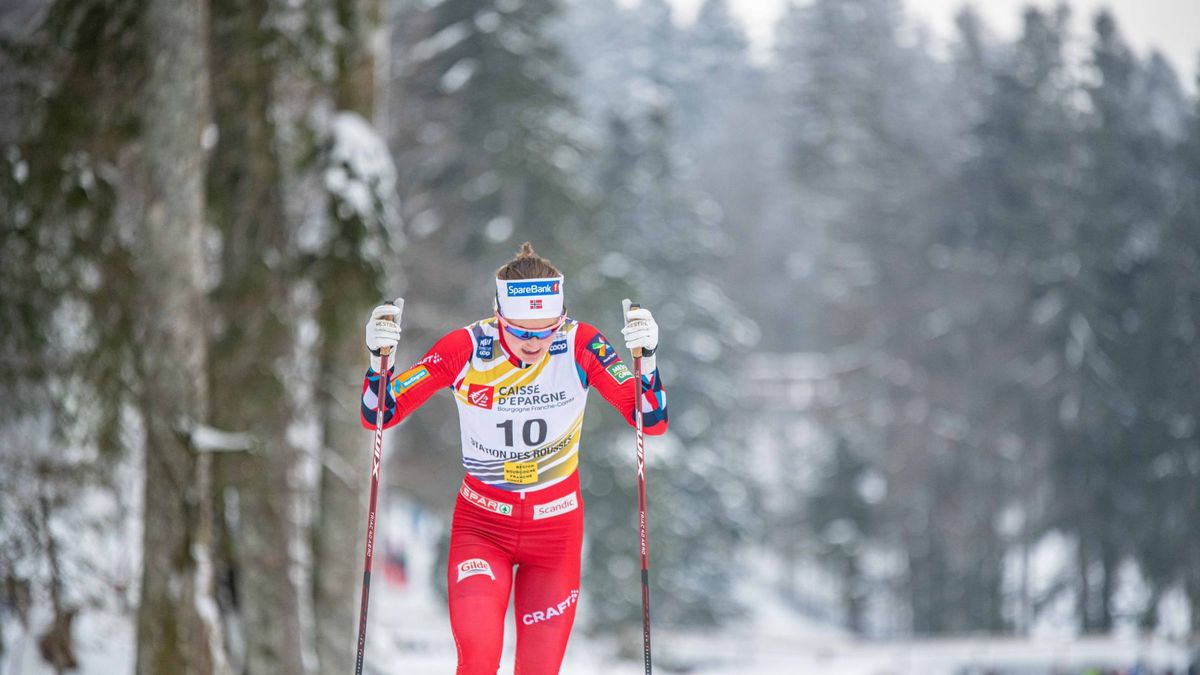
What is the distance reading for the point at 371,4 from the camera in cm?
1286

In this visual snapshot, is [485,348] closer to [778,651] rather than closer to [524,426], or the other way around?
[524,426]

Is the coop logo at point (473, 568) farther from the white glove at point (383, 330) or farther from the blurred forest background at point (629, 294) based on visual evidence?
the blurred forest background at point (629, 294)

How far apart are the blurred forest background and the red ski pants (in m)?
3.93

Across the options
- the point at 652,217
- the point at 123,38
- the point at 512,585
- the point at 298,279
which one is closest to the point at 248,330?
the point at 298,279

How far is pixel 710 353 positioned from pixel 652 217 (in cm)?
508

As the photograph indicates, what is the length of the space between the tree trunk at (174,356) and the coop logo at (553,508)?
13.4 ft

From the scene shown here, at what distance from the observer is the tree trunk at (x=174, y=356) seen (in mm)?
8992

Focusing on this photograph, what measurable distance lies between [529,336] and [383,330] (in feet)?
2.06

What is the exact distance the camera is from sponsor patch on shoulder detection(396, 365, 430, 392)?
593 cm

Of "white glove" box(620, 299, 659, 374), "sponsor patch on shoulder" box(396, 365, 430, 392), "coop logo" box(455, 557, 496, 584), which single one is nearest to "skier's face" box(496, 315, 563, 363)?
"white glove" box(620, 299, 659, 374)

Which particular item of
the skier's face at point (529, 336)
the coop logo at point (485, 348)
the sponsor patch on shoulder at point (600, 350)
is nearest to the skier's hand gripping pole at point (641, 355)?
the sponsor patch on shoulder at point (600, 350)

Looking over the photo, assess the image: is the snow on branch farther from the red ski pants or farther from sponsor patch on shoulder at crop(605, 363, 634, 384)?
sponsor patch on shoulder at crop(605, 363, 634, 384)

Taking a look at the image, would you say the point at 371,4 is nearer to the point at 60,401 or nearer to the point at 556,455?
the point at 60,401

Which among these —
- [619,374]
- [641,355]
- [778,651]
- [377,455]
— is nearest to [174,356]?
[377,455]
